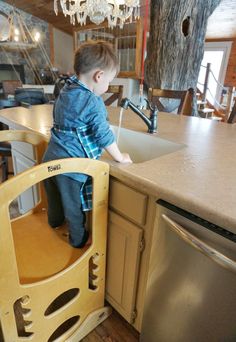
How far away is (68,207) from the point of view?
88cm

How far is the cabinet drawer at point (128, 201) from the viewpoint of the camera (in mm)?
796

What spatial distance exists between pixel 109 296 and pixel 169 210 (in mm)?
675

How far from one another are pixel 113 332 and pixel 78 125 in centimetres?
100

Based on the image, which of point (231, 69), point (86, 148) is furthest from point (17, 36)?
point (86, 148)

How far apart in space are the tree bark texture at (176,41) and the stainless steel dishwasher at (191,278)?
282 cm

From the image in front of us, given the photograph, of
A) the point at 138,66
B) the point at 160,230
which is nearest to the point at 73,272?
the point at 160,230

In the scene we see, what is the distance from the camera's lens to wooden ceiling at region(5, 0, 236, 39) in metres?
4.12

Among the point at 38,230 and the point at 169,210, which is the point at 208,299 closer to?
the point at 169,210

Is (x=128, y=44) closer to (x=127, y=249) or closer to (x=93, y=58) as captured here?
(x=93, y=58)

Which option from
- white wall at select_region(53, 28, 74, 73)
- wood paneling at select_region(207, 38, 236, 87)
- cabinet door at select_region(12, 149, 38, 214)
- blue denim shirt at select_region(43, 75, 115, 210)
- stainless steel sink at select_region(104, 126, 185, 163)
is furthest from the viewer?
white wall at select_region(53, 28, 74, 73)

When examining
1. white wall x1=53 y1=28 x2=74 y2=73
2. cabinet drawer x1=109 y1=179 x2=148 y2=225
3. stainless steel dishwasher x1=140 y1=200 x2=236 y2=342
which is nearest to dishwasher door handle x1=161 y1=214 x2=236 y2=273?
stainless steel dishwasher x1=140 y1=200 x2=236 y2=342

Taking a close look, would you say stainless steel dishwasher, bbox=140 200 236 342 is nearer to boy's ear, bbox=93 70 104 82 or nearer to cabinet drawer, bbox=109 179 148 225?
cabinet drawer, bbox=109 179 148 225

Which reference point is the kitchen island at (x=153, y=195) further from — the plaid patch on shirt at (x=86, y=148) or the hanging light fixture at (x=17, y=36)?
the hanging light fixture at (x=17, y=36)

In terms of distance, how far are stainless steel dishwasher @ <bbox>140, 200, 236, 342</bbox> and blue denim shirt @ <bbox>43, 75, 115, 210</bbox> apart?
327 mm
